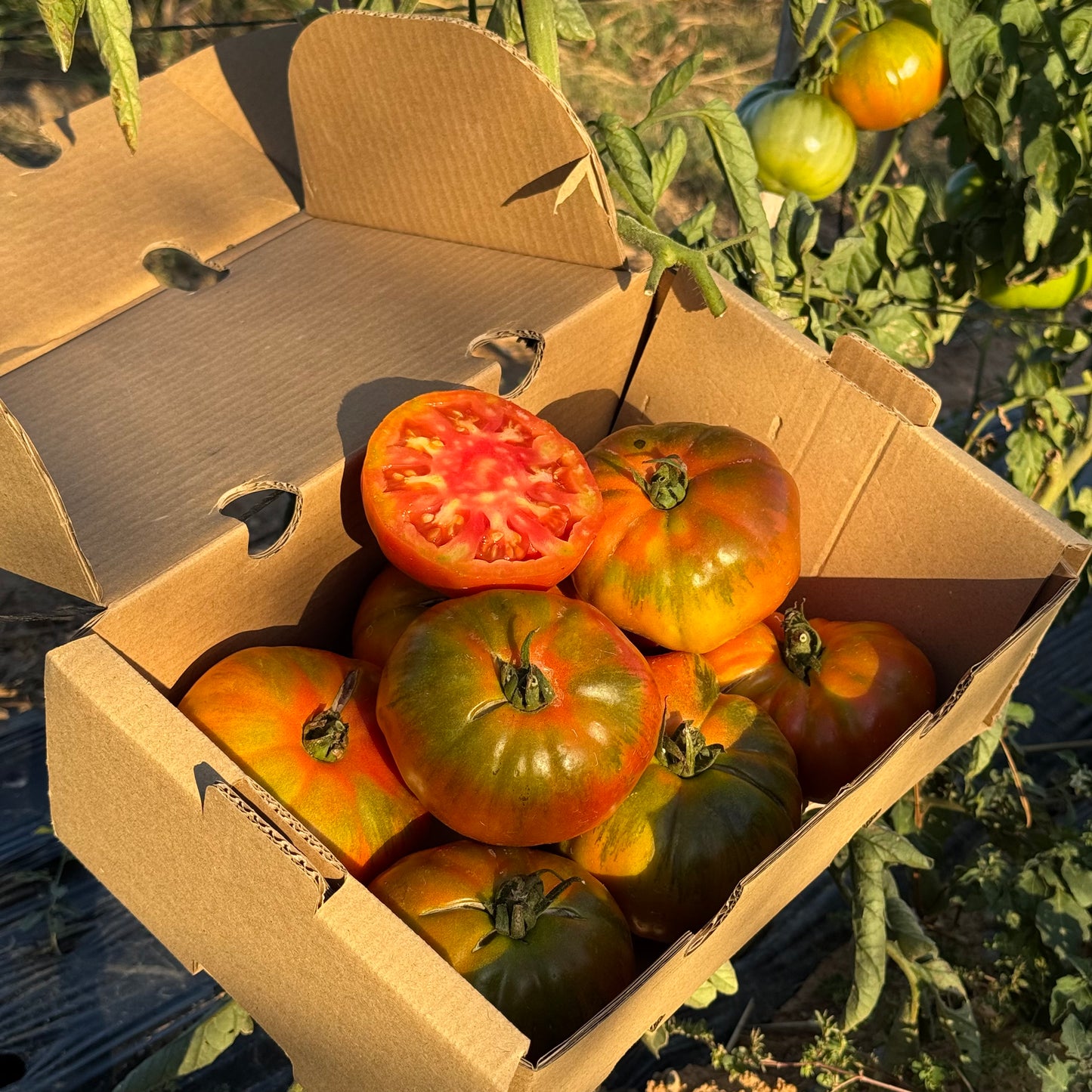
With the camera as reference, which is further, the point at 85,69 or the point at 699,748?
the point at 85,69

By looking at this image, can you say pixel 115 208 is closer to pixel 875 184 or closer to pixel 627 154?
pixel 627 154

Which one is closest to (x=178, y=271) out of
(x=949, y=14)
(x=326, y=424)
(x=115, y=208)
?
(x=115, y=208)

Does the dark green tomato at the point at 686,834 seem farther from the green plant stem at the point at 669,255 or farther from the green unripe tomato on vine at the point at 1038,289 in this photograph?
the green unripe tomato on vine at the point at 1038,289

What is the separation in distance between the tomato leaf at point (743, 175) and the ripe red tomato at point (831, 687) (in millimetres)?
476

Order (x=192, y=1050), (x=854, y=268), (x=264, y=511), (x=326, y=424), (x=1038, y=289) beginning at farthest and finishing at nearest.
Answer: (x=264, y=511) < (x=854, y=268) < (x=1038, y=289) < (x=192, y=1050) < (x=326, y=424)

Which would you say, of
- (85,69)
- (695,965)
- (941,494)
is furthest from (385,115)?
(85,69)

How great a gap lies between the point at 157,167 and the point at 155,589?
68 cm

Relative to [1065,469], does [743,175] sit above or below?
above

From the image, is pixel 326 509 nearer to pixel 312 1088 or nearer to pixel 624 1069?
pixel 312 1088

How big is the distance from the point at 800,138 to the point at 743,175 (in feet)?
0.39

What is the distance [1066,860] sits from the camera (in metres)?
1.46

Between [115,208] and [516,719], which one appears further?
[115,208]

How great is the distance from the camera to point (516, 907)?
93 centimetres

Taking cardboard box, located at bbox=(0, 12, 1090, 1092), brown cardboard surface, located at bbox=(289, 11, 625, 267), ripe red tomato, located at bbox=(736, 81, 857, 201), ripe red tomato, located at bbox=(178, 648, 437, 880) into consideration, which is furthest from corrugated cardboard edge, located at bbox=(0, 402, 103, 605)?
ripe red tomato, located at bbox=(736, 81, 857, 201)
